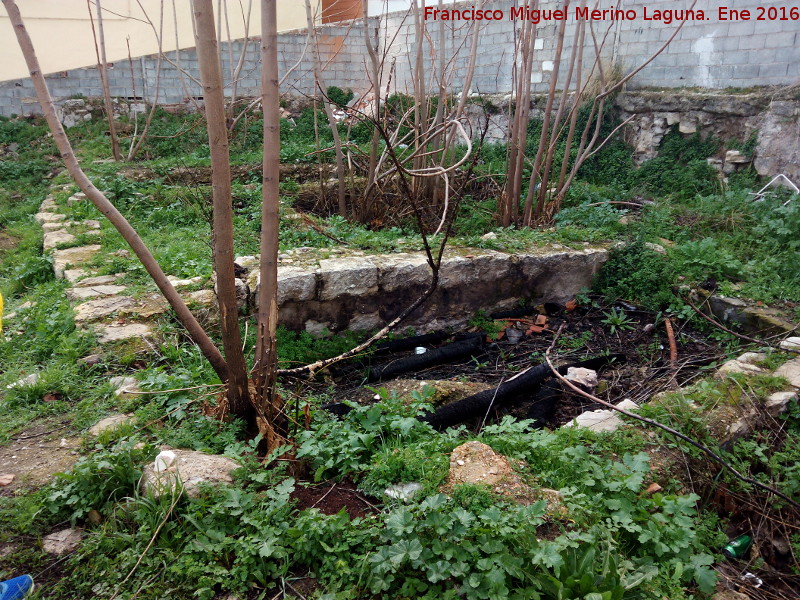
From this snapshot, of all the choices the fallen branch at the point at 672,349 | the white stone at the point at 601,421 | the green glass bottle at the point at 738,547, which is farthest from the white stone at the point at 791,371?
the green glass bottle at the point at 738,547

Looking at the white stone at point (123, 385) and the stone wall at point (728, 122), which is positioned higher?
the stone wall at point (728, 122)

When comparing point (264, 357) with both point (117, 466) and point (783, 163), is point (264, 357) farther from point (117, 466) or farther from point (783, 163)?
point (783, 163)

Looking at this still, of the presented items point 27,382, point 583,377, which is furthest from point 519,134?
point 27,382

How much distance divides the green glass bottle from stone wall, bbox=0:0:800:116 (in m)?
4.59

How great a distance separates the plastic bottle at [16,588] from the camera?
169 centimetres

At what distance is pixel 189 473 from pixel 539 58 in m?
10.1

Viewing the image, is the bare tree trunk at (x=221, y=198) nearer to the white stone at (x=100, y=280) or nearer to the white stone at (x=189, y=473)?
the white stone at (x=189, y=473)

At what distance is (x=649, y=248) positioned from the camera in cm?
518

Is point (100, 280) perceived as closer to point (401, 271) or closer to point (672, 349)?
point (401, 271)

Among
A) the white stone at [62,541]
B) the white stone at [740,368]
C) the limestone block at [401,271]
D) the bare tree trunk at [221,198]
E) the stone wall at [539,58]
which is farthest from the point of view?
the stone wall at [539,58]

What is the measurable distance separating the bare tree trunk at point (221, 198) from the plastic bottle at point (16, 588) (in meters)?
1.00

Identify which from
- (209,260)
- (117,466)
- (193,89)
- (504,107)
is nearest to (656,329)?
(209,260)

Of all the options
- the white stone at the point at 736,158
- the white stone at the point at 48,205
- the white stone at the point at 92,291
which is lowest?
the white stone at the point at 92,291

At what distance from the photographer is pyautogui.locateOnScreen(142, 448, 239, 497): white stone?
80.7 inches
